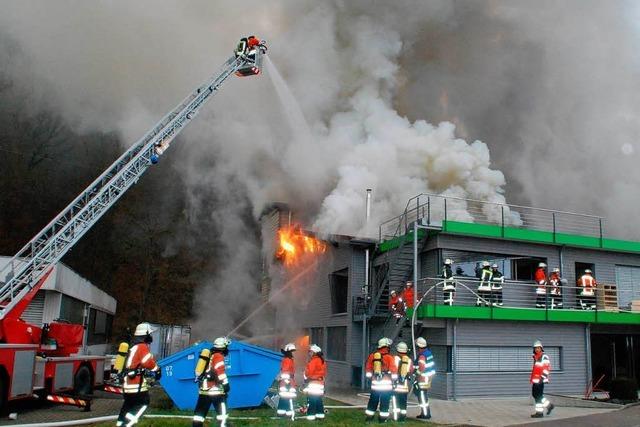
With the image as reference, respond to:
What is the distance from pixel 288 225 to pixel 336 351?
1002 centimetres

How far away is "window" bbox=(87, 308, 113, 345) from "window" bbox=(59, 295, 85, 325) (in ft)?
5.68

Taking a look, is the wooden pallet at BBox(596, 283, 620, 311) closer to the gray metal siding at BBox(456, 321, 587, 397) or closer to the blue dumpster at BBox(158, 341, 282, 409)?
the gray metal siding at BBox(456, 321, 587, 397)

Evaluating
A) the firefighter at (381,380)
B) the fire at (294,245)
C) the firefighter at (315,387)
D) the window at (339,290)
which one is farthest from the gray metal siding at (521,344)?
the fire at (294,245)

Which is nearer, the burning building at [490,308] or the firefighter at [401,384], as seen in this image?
the firefighter at [401,384]

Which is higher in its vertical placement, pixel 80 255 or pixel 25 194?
pixel 25 194

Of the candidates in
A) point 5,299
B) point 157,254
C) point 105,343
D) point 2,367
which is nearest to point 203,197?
point 157,254

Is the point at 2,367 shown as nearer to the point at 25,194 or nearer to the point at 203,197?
the point at 203,197

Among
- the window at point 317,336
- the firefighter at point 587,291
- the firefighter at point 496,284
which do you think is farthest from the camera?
the window at point 317,336

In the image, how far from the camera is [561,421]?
13227 millimetres

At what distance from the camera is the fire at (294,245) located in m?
28.3

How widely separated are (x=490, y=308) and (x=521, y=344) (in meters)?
2.05

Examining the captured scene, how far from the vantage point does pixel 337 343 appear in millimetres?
24672

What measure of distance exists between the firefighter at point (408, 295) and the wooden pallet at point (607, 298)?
283 inches

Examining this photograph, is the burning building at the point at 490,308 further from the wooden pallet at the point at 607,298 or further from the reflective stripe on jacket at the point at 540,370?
the reflective stripe on jacket at the point at 540,370
